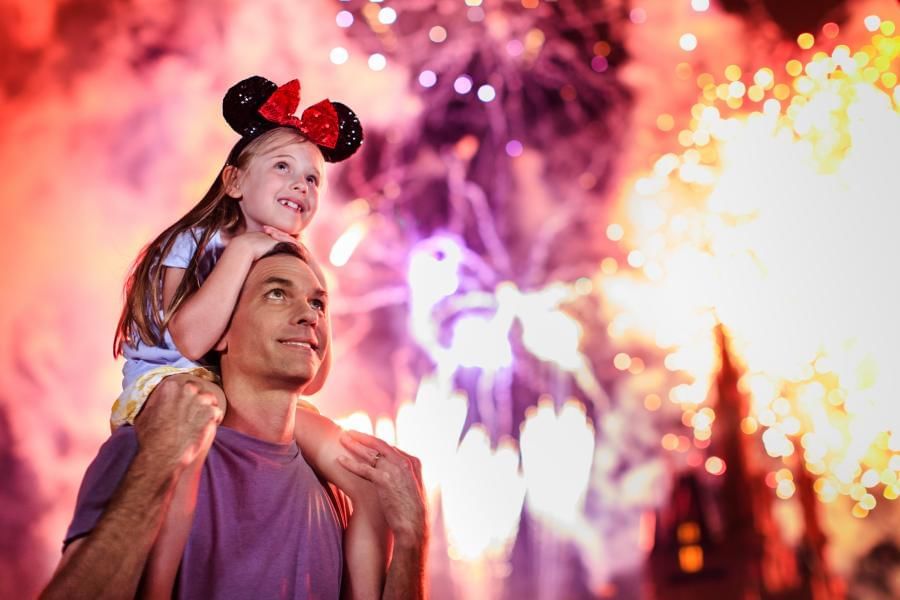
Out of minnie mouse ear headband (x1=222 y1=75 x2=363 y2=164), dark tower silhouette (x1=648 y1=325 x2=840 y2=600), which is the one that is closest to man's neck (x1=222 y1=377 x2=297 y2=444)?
minnie mouse ear headband (x1=222 y1=75 x2=363 y2=164)

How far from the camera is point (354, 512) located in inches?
116

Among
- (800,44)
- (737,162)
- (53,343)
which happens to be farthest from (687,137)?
(53,343)

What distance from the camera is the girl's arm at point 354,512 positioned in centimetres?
282

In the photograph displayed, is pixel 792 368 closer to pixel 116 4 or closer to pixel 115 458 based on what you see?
pixel 116 4

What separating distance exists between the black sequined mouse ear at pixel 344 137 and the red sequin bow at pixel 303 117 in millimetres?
44

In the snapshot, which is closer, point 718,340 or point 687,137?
point 687,137

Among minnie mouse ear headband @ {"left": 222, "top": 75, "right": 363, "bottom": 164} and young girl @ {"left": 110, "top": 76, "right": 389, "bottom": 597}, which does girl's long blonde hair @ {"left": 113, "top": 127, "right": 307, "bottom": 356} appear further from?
minnie mouse ear headband @ {"left": 222, "top": 75, "right": 363, "bottom": 164}

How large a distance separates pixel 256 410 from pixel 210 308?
13.7 inches

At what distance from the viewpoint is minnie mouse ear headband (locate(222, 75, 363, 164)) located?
10.9 feet

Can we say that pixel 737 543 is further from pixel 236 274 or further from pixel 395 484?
pixel 236 274

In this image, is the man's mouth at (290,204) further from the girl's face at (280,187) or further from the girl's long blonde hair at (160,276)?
the girl's long blonde hair at (160,276)

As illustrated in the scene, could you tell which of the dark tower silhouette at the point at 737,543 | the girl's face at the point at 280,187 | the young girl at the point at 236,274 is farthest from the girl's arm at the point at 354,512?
the dark tower silhouette at the point at 737,543

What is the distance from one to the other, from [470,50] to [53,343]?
5496 millimetres

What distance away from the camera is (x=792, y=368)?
10.2 metres
